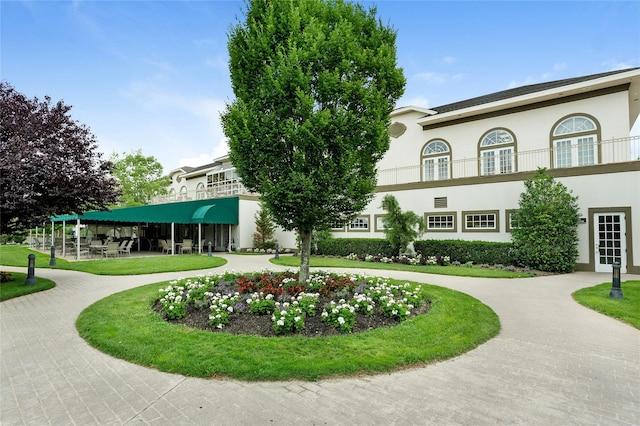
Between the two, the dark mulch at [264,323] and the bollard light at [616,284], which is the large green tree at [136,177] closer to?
the dark mulch at [264,323]

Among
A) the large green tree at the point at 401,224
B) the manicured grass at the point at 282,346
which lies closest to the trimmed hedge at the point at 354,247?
the large green tree at the point at 401,224

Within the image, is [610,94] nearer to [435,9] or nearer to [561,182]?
[561,182]

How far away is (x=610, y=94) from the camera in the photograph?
1514 cm

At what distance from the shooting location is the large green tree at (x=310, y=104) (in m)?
6.91

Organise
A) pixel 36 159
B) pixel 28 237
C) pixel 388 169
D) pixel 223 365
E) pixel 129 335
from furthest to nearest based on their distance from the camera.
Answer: pixel 28 237, pixel 388 169, pixel 36 159, pixel 129 335, pixel 223 365

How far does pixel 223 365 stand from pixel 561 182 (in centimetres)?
1611

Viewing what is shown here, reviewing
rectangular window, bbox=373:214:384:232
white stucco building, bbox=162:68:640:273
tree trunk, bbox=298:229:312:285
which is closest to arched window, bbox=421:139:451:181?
white stucco building, bbox=162:68:640:273

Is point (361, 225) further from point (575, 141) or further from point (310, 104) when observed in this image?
point (310, 104)

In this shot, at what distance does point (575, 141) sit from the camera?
16.1 metres

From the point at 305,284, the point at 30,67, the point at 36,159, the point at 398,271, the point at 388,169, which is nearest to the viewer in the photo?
the point at 305,284

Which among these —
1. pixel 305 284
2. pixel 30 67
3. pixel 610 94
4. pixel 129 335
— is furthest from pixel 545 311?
pixel 30 67

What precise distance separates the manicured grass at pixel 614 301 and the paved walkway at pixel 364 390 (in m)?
1.44

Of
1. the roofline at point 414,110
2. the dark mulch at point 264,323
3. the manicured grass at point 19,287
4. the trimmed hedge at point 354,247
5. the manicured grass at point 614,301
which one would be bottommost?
the manicured grass at point 19,287

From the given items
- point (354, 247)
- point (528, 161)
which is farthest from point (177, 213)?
point (528, 161)
